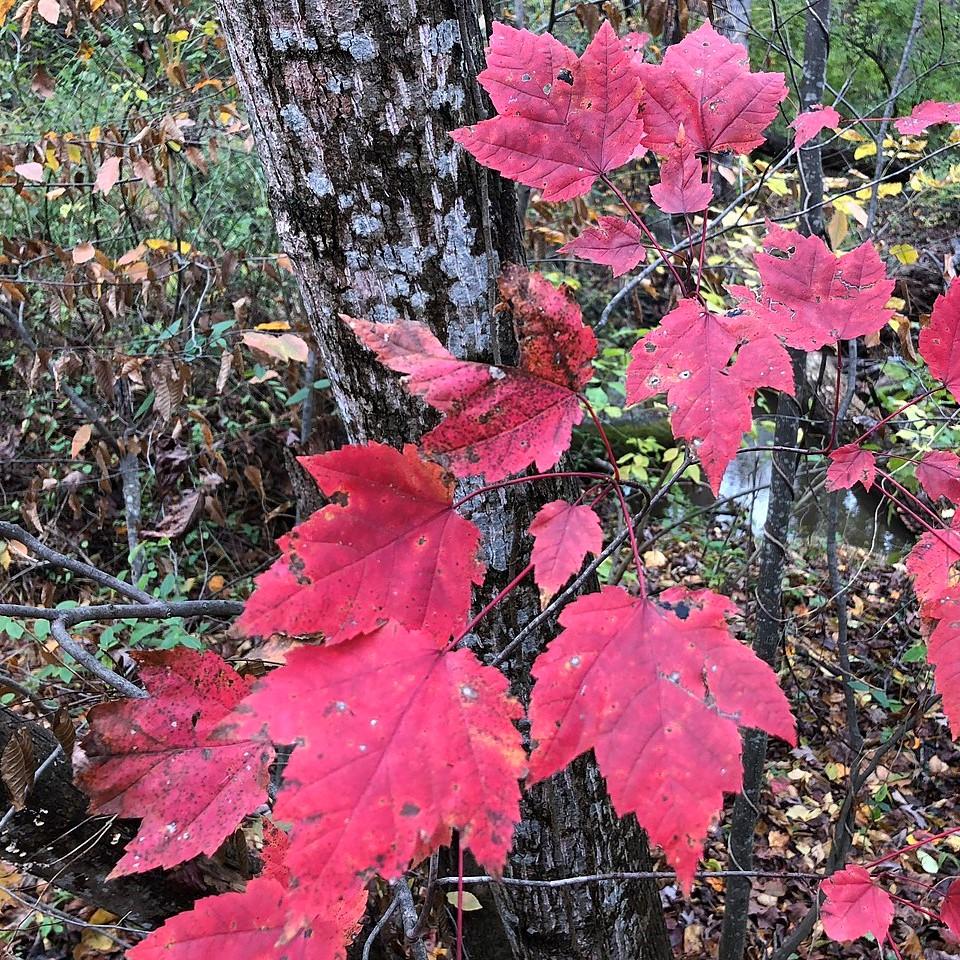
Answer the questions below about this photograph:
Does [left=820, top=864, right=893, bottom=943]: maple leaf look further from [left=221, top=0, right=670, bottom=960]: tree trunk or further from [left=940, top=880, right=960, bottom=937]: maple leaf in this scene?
[left=221, top=0, right=670, bottom=960]: tree trunk

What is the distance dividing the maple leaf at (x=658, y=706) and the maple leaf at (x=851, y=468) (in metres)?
0.38

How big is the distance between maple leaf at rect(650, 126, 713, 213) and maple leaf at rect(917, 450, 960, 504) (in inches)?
19.0

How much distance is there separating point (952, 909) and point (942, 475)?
69 centimetres

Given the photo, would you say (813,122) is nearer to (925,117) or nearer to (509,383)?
(925,117)

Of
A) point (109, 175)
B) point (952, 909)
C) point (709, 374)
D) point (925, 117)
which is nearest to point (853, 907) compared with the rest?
point (952, 909)

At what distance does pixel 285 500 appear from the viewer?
4.50 meters

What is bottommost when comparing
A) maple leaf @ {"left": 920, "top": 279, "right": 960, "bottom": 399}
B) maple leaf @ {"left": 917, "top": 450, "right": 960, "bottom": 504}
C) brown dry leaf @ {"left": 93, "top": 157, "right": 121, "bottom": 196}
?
maple leaf @ {"left": 917, "top": 450, "right": 960, "bottom": 504}

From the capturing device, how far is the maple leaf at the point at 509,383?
26.6 inches

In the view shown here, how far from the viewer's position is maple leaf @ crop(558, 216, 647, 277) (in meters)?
0.98

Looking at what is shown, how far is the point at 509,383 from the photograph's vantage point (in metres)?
0.70

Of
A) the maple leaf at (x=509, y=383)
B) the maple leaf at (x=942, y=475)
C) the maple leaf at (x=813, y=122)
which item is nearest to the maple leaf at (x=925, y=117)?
the maple leaf at (x=813, y=122)

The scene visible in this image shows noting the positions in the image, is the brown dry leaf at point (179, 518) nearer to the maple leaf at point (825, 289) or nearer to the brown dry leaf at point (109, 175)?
the brown dry leaf at point (109, 175)

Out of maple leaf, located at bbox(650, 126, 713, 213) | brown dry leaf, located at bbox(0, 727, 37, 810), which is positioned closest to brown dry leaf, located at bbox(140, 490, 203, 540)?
brown dry leaf, located at bbox(0, 727, 37, 810)

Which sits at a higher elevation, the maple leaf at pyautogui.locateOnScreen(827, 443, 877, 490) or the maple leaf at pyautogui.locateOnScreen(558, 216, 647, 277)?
the maple leaf at pyautogui.locateOnScreen(558, 216, 647, 277)
